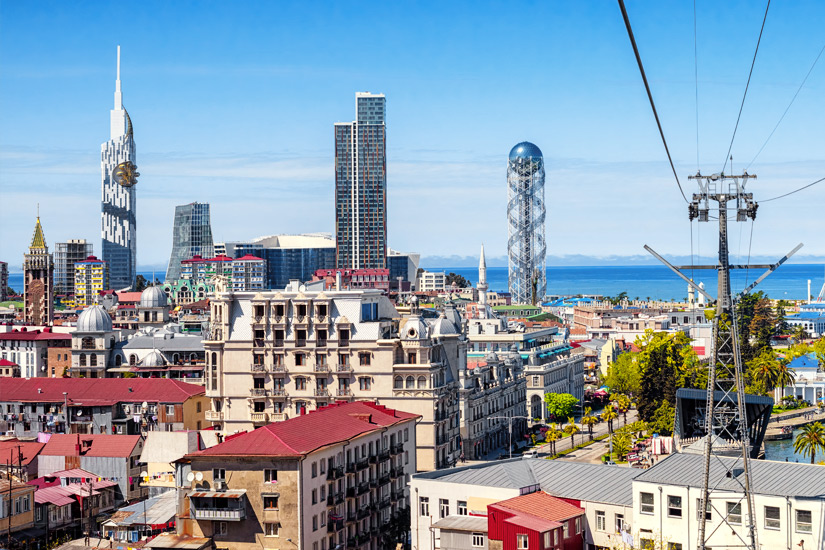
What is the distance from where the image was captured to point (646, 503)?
55094 millimetres

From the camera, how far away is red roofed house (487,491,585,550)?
174 ft

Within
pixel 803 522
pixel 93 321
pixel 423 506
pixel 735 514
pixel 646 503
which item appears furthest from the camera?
pixel 93 321

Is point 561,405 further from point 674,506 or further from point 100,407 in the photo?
point 674,506

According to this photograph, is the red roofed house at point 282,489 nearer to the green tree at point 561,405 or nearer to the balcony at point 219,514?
the balcony at point 219,514

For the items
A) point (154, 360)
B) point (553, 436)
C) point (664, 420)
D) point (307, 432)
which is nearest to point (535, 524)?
point (307, 432)

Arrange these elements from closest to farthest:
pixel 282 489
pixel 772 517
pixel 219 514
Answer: pixel 772 517, pixel 219 514, pixel 282 489

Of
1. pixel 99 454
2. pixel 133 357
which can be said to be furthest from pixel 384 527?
pixel 133 357

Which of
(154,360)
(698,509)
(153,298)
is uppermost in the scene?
(153,298)

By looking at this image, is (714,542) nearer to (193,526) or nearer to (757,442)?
(757,442)

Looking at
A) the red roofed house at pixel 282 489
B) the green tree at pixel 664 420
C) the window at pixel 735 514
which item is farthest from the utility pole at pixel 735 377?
the green tree at pixel 664 420

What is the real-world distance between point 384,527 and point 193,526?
44.7ft

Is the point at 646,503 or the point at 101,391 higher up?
the point at 101,391

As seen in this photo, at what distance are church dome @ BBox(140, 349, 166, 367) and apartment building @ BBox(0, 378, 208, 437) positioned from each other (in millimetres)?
14867

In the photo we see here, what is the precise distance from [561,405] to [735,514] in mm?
77688
